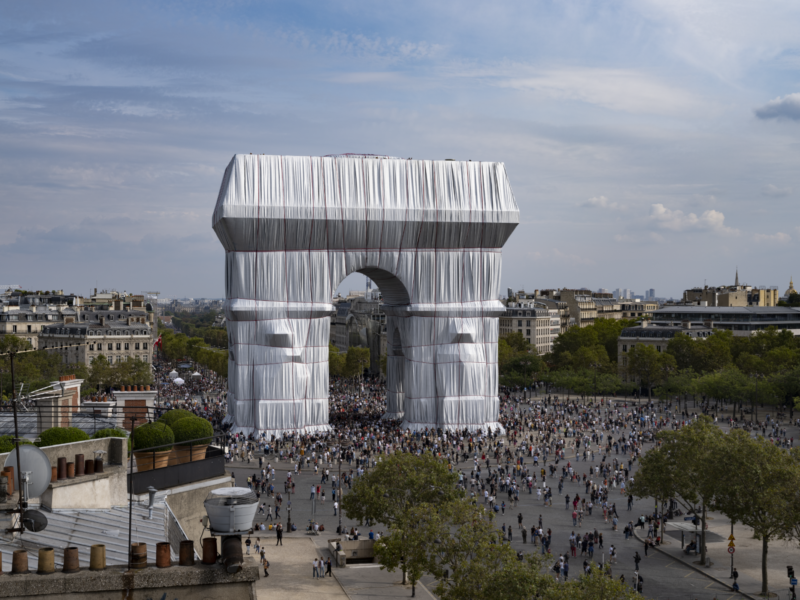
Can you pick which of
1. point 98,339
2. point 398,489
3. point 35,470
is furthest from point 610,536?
point 98,339

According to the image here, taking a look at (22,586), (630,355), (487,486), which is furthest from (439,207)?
(22,586)

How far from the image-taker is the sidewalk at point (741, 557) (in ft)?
102

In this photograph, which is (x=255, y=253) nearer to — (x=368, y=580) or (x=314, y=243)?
(x=314, y=243)

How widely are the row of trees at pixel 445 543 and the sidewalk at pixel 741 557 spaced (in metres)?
7.41

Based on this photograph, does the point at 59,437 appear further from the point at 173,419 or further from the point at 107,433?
the point at 173,419

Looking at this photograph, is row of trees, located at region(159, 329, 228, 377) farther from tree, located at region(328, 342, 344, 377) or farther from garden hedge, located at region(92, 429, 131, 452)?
garden hedge, located at region(92, 429, 131, 452)

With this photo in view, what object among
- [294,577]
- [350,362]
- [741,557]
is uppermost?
[350,362]

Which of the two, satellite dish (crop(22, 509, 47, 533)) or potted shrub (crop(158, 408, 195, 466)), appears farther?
potted shrub (crop(158, 408, 195, 466))

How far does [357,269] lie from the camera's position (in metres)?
62.0

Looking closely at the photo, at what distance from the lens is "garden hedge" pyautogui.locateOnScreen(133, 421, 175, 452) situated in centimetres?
1922

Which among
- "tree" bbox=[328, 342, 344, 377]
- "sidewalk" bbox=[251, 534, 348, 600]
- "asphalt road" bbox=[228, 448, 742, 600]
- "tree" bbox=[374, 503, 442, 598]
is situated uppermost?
"tree" bbox=[328, 342, 344, 377]

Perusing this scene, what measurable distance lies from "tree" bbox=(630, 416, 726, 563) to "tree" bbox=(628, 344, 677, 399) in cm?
5538

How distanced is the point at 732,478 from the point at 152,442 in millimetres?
22650

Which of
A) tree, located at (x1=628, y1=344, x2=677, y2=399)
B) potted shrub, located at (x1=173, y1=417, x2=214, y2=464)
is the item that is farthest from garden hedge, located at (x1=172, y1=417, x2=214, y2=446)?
tree, located at (x1=628, y1=344, x2=677, y2=399)
